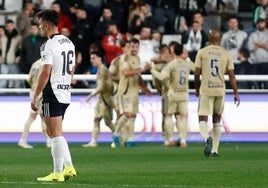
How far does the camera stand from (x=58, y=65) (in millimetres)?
16656

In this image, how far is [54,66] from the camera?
16656 mm

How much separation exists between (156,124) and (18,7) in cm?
687

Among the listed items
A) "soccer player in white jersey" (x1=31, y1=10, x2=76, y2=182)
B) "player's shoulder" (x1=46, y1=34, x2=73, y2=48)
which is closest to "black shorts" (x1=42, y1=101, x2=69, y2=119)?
"soccer player in white jersey" (x1=31, y1=10, x2=76, y2=182)

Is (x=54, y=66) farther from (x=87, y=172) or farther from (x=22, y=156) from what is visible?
(x=22, y=156)

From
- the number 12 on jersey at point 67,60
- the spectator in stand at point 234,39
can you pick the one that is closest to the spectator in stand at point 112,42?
the spectator in stand at point 234,39

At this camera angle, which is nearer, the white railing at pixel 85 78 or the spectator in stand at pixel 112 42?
the white railing at pixel 85 78

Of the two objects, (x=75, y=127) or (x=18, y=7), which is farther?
(x=18, y=7)

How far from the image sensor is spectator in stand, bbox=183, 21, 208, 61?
31297mm

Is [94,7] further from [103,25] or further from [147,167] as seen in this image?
[147,167]

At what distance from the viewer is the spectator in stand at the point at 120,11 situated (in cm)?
3362

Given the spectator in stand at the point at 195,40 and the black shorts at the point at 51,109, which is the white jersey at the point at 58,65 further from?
the spectator in stand at the point at 195,40

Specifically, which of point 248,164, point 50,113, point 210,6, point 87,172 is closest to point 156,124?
point 210,6

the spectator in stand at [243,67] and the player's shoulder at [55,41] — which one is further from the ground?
the player's shoulder at [55,41]

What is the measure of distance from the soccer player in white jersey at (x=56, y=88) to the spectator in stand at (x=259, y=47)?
50.1ft
